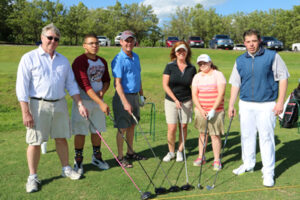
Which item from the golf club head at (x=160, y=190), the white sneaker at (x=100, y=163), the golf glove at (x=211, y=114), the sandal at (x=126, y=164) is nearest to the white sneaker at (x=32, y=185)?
the white sneaker at (x=100, y=163)

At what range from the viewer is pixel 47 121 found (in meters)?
3.99

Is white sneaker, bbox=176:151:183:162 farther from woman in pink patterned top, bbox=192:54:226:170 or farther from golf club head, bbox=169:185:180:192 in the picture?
golf club head, bbox=169:185:180:192

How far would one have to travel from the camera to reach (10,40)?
5106 cm

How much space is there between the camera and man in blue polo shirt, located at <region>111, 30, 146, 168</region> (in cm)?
461

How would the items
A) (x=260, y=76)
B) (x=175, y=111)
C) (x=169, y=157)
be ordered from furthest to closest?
(x=169, y=157) → (x=175, y=111) → (x=260, y=76)

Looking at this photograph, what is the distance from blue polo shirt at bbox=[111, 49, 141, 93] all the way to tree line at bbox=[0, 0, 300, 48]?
4646 cm

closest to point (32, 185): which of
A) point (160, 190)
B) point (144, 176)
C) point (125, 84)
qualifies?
point (144, 176)

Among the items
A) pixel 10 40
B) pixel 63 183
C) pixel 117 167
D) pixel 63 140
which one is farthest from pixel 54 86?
pixel 10 40

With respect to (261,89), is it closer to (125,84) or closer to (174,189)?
(174,189)

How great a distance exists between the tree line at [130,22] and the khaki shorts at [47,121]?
4702 centimetres

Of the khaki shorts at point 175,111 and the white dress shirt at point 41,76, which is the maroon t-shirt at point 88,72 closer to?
the white dress shirt at point 41,76

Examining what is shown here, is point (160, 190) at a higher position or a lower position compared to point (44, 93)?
lower

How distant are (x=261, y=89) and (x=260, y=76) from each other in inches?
6.8

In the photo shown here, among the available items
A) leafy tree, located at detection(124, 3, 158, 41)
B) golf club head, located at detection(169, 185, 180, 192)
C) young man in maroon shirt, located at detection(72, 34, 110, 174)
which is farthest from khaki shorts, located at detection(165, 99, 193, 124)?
leafy tree, located at detection(124, 3, 158, 41)
